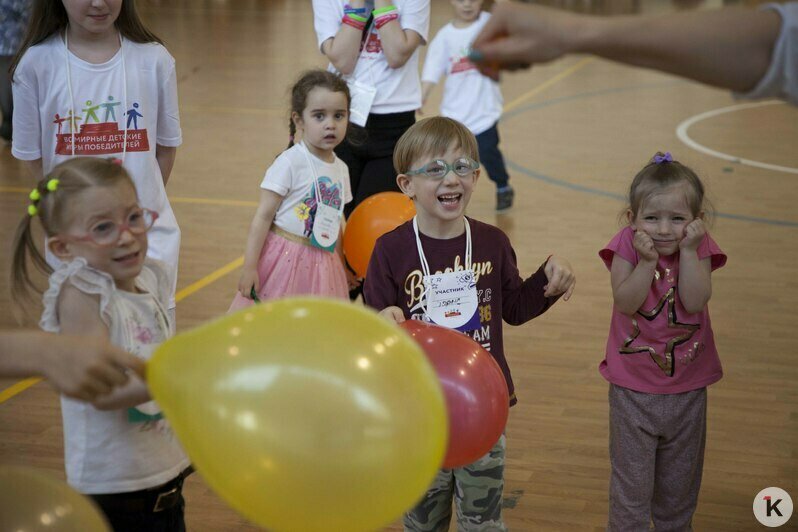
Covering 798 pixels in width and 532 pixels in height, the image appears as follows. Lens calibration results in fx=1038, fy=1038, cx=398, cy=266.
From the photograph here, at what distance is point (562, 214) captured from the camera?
22.9 ft

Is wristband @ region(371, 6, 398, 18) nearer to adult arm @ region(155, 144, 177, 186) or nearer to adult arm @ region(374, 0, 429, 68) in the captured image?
adult arm @ region(374, 0, 429, 68)

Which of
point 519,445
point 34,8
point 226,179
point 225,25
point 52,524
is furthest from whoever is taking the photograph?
point 225,25

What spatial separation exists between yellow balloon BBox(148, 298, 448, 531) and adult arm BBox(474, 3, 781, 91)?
467 millimetres

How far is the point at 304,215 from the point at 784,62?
2.36m

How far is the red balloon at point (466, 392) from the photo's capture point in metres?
2.10

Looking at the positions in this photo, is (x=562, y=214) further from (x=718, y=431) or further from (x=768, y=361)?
(x=718, y=431)

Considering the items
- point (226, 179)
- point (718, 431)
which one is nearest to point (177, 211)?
point (226, 179)

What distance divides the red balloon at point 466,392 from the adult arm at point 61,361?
0.78m

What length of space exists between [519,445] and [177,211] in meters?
3.88

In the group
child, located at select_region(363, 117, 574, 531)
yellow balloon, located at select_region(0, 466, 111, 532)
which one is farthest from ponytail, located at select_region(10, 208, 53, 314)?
child, located at select_region(363, 117, 574, 531)

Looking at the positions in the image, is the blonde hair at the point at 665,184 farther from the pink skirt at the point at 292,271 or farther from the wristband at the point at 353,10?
the wristband at the point at 353,10

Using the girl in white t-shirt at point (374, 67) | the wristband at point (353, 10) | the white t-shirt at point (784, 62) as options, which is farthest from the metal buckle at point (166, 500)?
the wristband at point (353, 10)

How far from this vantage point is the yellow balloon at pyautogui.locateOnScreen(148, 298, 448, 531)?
1469 mm

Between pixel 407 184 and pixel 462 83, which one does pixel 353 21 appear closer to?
pixel 407 184
